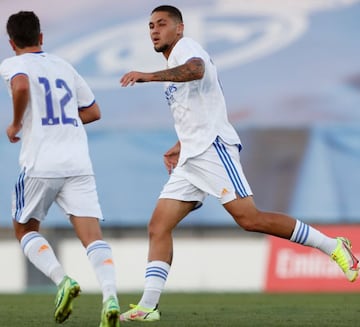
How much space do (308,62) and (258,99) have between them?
3.50ft

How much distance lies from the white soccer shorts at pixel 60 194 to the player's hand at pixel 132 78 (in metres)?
0.66

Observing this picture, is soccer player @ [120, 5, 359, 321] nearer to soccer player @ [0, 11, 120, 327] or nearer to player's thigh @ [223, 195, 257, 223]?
player's thigh @ [223, 195, 257, 223]

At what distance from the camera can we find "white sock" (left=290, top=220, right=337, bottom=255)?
26.7 feet

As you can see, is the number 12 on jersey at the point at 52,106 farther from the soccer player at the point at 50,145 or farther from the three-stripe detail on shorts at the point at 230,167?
the three-stripe detail on shorts at the point at 230,167

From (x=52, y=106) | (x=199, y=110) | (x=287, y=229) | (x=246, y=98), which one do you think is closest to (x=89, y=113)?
(x=52, y=106)

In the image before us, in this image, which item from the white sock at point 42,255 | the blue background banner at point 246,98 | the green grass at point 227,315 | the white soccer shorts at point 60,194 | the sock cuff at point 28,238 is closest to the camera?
the white soccer shorts at point 60,194

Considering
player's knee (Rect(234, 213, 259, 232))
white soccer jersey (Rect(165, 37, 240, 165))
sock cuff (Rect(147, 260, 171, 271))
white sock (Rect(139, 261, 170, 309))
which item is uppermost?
white soccer jersey (Rect(165, 37, 240, 165))

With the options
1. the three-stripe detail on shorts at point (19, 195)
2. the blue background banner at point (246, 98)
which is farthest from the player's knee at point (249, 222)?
the blue background banner at point (246, 98)

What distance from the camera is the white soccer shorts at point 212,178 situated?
806 centimetres

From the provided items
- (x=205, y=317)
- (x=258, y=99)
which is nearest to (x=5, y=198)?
(x=258, y=99)

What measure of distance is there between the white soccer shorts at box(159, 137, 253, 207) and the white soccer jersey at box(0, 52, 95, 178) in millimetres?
1062

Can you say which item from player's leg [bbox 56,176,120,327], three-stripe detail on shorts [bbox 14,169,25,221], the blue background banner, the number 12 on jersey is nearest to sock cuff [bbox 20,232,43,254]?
three-stripe detail on shorts [bbox 14,169,25,221]

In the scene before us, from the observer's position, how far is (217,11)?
65.6ft

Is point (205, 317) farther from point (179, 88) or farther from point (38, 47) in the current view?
point (38, 47)
